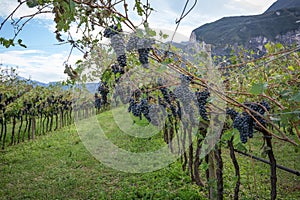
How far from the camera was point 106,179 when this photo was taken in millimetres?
5293

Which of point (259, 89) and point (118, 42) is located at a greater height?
point (118, 42)

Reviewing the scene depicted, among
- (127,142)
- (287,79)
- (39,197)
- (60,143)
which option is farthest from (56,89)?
(287,79)

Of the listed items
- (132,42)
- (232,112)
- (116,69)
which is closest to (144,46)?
(132,42)

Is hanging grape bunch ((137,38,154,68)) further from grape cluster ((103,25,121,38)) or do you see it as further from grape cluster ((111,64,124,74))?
grape cluster ((111,64,124,74))

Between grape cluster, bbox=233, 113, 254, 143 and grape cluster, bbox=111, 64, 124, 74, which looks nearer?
grape cluster, bbox=233, 113, 254, 143

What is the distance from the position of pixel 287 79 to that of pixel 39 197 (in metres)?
4.55

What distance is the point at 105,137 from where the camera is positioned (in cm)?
989

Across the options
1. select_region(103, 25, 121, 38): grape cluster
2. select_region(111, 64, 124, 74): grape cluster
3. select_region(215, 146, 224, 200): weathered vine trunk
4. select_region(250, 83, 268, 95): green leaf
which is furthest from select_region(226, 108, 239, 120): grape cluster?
select_region(103, 25, 121, 38): grape cluster

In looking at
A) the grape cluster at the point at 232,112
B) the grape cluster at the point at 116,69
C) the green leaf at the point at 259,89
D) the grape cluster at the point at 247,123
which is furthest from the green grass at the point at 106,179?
the grape cluster at the point at 116,69

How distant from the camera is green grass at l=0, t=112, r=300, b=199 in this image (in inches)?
169

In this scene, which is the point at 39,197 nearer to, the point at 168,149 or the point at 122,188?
the point at 122,188

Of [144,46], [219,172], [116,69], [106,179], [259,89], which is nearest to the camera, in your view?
[259,89]

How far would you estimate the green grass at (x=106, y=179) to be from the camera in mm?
4285

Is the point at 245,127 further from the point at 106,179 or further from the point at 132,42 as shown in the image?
the point at 106,179
